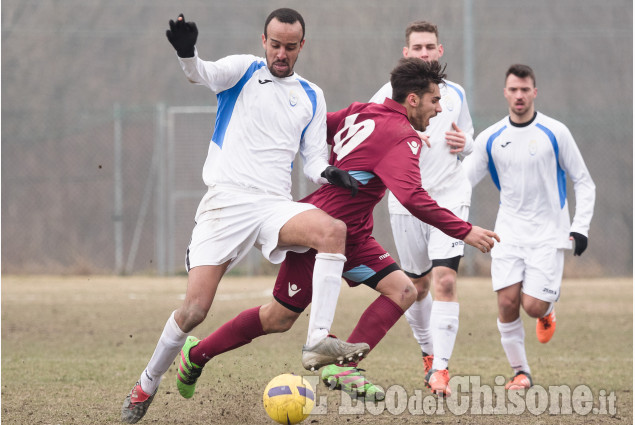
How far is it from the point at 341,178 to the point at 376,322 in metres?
0.86

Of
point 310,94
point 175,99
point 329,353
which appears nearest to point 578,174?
point 310,94

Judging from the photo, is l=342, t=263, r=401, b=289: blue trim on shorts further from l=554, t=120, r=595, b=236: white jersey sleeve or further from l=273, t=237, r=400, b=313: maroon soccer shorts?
l=554, t=120, r=595, b=236: white jersey sleeve

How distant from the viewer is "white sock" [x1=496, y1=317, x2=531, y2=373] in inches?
270

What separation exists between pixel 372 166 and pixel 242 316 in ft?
4.17

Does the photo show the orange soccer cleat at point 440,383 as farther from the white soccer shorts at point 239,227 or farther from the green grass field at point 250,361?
the white soccer shorts at point 239,227

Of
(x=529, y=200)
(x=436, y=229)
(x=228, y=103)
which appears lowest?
(x=436, y=229)

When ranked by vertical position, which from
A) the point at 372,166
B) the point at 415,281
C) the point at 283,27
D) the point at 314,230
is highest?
the point at 283,27

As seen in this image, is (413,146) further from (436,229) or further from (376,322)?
(436,229)

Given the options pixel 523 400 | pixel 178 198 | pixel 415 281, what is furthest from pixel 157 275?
pixel 523 400

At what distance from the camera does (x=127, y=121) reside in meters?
19.4

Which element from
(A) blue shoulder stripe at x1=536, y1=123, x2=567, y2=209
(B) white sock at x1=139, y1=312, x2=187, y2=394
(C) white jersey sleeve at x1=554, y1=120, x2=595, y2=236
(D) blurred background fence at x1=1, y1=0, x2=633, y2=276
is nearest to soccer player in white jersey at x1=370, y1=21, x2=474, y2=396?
(A) blue shoulder stripe at x1=536, y1=123, x2=567, y2=209

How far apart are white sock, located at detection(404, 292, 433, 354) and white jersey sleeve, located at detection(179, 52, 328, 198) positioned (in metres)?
1.93

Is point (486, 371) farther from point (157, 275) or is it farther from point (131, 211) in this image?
point (131, 211)

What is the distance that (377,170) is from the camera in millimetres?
5145
